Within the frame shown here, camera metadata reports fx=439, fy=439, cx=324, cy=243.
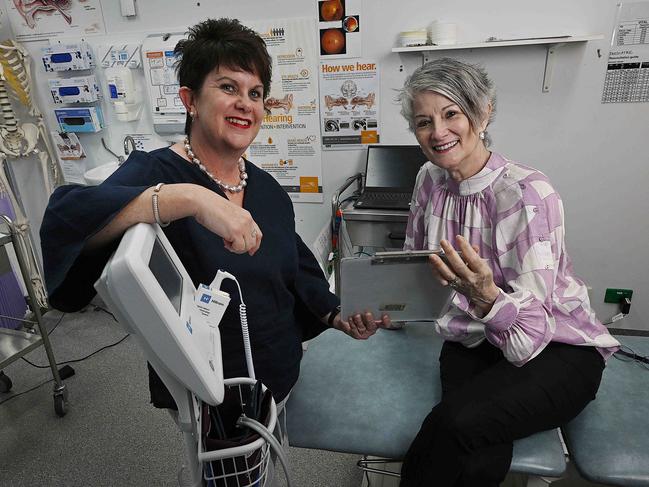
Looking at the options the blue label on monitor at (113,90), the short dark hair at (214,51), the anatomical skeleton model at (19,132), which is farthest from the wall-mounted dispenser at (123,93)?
the short dark hair at (214,51)

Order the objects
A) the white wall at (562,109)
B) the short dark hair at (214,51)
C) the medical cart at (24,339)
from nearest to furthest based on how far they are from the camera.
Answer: the short dark hair at (214,51) < the medical cart at (24,339) < the white wall at (562,109)

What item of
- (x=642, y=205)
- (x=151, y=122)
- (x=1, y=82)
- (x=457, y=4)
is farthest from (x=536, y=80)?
(x=1, y=82)

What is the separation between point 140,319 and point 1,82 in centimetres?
291

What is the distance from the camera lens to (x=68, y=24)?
9.09ft

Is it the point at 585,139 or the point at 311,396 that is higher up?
the point at 585,139

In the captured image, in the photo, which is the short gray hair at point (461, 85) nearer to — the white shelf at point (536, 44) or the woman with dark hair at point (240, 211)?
the woman with dark hair at point (240, 211)

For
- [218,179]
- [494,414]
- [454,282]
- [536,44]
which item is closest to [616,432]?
[494,414]

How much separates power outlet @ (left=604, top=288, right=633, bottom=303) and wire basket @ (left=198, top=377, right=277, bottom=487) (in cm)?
245

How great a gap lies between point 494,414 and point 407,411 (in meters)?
0.22

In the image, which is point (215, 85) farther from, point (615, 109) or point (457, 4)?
point (615, 109)

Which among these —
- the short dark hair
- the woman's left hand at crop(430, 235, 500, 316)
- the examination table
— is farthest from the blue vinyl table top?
the short dark hair

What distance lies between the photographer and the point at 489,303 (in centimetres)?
104

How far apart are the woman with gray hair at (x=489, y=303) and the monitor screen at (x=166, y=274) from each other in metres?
0.57

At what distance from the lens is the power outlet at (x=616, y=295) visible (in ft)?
8.23
